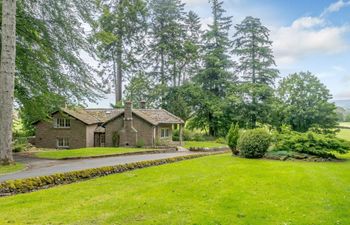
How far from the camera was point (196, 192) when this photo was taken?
984 centimetres

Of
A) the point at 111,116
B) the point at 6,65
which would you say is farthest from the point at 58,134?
the point at 6,65

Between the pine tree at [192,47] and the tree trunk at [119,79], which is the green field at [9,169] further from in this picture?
the pine tree at [192,47]

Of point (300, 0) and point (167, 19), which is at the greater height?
point (167, 19)

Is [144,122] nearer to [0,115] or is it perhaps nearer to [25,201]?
[0,115]

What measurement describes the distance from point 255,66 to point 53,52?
30.6 meters

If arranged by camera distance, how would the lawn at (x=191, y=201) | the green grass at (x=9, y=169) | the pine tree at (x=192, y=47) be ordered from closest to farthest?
the lawn at (x=191, y=201) → the green grass at (x=9, y=169) → the pine tree at (x=192, y=47)

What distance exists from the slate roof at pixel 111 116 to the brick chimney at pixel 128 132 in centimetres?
71

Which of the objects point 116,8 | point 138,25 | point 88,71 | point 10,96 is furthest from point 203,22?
point 10,96

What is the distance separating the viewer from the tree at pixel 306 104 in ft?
101

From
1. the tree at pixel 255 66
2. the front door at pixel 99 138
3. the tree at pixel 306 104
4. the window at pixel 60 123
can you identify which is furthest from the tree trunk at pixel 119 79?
the tree at pixel 306 104

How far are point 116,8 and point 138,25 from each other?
435 cm

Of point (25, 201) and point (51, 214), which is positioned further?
point (25, 201)

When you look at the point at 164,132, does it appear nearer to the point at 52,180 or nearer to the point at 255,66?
the point at 255,66

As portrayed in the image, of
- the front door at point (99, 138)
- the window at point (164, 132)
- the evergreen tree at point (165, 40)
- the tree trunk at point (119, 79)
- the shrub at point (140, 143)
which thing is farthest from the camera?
the evergreen tree at point (165, 40)
